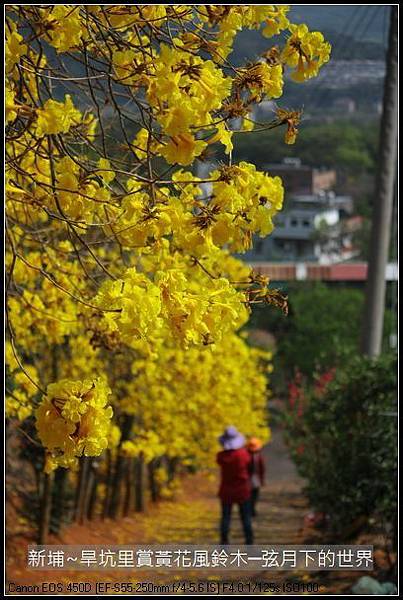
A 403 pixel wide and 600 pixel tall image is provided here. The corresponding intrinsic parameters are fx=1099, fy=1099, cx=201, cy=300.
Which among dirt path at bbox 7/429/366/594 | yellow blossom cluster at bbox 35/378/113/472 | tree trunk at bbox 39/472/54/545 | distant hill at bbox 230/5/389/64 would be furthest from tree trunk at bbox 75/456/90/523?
yellow blossom cluster at bbox 35/378/113/472

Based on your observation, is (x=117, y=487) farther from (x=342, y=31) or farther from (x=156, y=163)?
(x=156, y=163)

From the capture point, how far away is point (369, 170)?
37.8 metres

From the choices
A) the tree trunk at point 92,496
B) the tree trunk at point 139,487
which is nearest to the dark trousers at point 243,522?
the tree trunk at point 92,496

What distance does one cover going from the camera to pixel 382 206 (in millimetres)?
8828

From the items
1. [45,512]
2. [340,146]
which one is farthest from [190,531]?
[340,146]

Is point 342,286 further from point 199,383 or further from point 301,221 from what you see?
point 199,383

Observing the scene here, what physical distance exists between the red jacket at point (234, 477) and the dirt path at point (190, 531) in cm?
76

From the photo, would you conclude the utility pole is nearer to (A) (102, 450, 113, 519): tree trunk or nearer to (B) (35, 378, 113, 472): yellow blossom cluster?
(A) (102, 450, 113, 519): tree trunk

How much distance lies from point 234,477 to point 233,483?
2.6 inches

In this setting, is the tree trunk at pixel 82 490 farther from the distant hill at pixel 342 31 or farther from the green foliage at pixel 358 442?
the distant hill at pixel 342 31

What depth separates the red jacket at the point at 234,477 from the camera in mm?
8172

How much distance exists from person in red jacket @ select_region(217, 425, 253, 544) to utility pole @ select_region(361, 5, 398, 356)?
4.89 feet

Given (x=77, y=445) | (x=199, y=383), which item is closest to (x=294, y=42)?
(x=77, y=445)

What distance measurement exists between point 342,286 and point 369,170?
34.0ft
